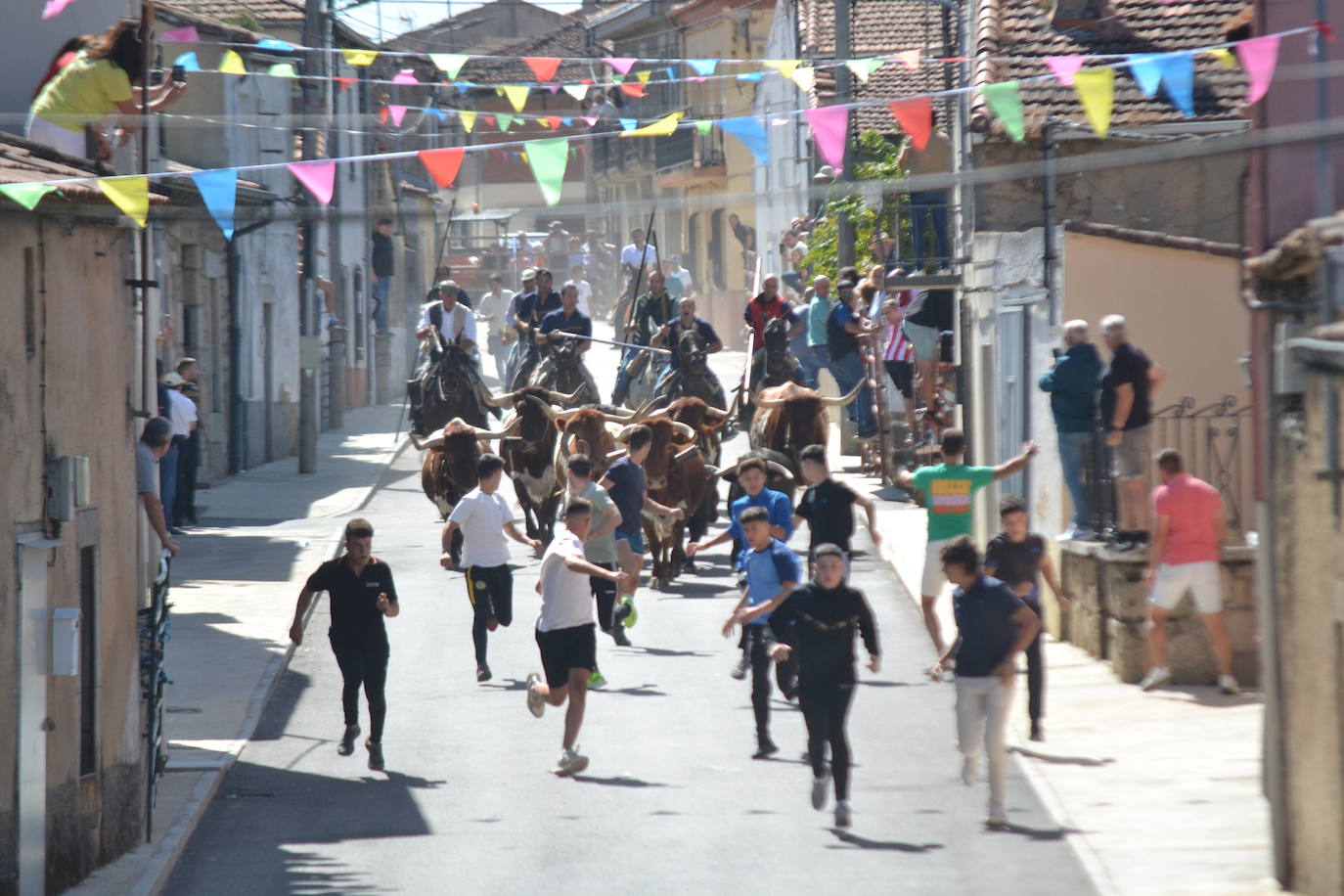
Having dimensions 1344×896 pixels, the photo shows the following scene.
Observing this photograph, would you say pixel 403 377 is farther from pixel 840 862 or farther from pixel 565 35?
pixel 840 862

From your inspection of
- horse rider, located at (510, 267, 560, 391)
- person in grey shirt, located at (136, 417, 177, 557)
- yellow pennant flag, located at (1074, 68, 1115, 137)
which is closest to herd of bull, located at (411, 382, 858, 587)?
horse rider, located at (510, 267, 560, 391)

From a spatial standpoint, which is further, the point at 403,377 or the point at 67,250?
the point at 403,377

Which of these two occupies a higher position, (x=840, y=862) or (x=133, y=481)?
(x=133, y=481)

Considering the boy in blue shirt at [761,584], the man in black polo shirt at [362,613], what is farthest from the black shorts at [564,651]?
the man in black polo shirt at [362,613]

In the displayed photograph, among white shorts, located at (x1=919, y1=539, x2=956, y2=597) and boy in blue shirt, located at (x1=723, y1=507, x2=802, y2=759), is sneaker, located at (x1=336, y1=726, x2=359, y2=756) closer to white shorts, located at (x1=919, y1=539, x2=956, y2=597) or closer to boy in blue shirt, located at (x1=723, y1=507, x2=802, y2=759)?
boy in blue shirt, located at (x1=723, y1=507, x2=802, y2=759)

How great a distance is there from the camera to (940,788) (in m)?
11.9

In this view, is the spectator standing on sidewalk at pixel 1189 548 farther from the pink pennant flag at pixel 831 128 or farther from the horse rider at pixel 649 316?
the horse rider at pixel 649 316

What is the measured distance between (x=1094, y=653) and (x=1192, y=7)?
27.8 ft

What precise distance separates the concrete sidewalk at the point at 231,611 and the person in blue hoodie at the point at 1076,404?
6.49 m

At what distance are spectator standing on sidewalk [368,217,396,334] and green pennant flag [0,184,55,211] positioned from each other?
119ft

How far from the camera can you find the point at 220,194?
9.80 meters

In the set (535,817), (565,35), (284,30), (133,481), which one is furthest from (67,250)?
(565,35)

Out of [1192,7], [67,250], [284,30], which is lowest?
[67,250]

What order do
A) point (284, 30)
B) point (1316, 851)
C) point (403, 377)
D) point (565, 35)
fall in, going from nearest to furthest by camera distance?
point (1316, 851)
point (284, 30)
point (403, 377)
point (565, 35)
